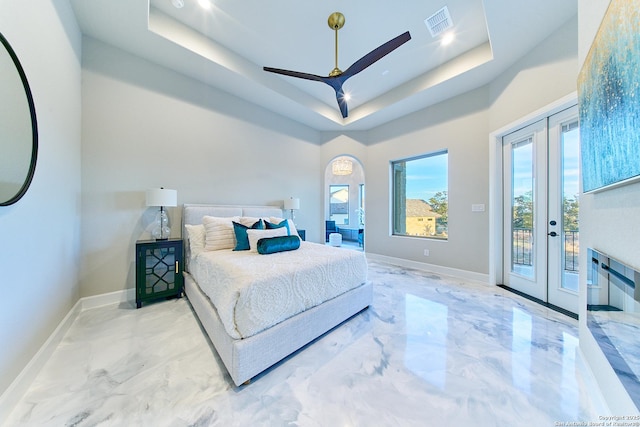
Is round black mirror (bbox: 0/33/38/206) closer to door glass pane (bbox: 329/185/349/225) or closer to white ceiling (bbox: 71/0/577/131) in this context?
white ceiling (bbox: 71/0/577/131)

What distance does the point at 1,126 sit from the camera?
47.7 inches

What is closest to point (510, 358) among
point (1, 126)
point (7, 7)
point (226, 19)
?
point (1, 126)

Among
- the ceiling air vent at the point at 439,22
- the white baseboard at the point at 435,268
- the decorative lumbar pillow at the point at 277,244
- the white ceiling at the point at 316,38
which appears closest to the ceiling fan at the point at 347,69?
A: the white ceiling at the point at 316,38

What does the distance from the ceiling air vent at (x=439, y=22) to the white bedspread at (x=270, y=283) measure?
9.61ft

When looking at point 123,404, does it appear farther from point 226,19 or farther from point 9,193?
point 226,19

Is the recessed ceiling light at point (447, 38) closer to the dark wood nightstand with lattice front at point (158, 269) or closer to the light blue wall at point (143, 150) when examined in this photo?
A: the light blue wall at point (143, 150)

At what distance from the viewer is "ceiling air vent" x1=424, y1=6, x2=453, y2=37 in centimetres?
247

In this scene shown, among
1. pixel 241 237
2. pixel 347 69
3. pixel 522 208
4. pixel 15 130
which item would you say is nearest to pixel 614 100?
pixel 347 69

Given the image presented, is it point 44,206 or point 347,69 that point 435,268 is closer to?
point 347,69

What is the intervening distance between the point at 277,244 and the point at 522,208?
3432mm

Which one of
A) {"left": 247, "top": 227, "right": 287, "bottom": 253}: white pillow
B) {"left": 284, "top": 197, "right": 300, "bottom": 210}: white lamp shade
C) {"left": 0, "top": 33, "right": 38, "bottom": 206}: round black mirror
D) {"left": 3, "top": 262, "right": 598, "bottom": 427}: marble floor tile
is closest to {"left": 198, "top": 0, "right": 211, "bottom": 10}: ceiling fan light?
{"left": 0, "top": 33, "right": 38, "bottom": 206}: round black mirror

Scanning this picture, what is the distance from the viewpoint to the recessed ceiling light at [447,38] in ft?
9.20

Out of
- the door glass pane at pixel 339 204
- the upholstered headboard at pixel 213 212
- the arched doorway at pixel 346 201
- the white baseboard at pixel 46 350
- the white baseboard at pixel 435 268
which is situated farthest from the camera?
the door glass pane at pixel 339 204

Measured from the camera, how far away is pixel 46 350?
1630 millimetres
